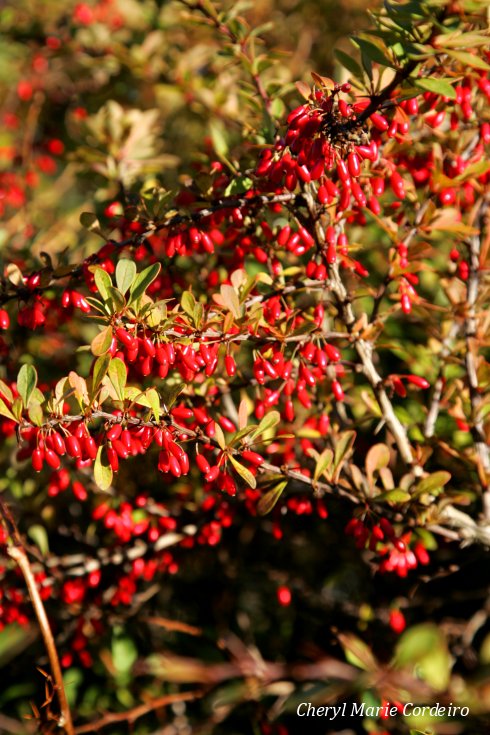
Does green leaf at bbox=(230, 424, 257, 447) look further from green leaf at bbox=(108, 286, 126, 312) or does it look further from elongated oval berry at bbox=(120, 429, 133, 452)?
green leaf at bbox=(108, 286, 126, 312)

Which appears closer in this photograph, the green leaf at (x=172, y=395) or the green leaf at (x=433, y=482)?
the green leaf at (x=172, y=395)

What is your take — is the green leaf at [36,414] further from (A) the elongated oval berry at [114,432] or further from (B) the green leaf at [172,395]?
(B) the green leaf at [172,395]

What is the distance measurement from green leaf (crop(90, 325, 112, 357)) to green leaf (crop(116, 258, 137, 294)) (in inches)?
3.6

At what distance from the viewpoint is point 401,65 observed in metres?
1.20

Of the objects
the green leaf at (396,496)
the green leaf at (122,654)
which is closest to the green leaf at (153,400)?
the green leaf at (396,496)

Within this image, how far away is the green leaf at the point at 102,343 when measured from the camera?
120cm

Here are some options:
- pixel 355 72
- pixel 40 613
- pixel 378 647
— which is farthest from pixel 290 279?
pixel 378 647

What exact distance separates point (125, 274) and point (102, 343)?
146mm

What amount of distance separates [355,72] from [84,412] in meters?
0.92

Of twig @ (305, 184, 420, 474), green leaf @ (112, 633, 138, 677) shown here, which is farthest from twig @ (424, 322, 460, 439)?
green leaf @ (112, 633, 138, 677)

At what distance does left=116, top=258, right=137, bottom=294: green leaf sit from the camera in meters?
1.23

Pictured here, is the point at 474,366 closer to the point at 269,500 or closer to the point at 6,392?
the point at 269,500

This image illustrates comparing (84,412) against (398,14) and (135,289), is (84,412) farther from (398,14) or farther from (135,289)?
(398,14)

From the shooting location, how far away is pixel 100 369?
1.22 meters
